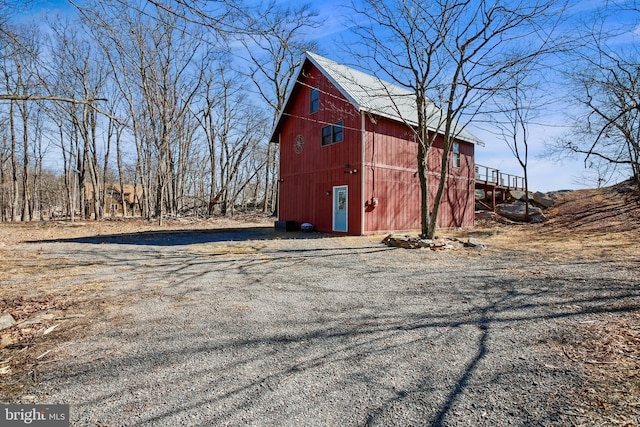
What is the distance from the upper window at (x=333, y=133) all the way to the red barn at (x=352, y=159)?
42mm

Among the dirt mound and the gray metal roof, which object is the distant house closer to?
the gray metal roof

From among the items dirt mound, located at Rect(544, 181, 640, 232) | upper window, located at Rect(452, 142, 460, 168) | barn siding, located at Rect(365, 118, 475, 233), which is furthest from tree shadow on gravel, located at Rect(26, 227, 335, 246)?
dirt mound, located at Rect(544, 181, 640, 232)

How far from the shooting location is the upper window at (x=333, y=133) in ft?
42.7

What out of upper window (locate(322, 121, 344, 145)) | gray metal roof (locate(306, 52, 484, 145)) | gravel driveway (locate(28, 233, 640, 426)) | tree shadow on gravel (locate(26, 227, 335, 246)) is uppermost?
gray metal roof (locate(306, 52, 484, 145))

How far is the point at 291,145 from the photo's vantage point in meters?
15.6

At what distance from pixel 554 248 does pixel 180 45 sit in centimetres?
2179

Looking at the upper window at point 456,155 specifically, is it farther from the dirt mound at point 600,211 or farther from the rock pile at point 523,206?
the rock pile at point 523,206

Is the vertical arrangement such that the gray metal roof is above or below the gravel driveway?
above

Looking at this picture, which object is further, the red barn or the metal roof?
the red barn

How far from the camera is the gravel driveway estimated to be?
6.44 feet

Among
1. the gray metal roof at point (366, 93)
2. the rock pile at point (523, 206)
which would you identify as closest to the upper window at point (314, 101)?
the gray metal roof at point (366, 93)

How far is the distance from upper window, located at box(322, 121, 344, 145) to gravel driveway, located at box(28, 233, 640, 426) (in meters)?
8.57

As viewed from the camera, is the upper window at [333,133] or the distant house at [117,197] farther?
the distant house at [117,197]

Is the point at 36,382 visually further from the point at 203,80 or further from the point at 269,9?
the point at 203,80
